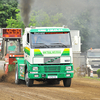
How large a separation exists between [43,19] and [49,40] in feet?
76.1

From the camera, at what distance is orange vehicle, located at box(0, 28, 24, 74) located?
18359 millimetres

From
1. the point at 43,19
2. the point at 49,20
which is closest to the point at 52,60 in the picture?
the point at 49,20

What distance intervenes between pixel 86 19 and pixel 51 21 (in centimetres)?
676

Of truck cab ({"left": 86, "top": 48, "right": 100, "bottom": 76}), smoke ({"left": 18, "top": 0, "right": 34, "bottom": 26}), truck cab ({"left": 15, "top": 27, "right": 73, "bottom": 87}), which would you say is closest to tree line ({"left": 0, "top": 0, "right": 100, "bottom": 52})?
truck cab ({"left": 86, "top": 48, "right": 100, "bottom": 76})

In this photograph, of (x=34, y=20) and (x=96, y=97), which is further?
(x=34, y=20)

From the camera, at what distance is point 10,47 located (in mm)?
19906

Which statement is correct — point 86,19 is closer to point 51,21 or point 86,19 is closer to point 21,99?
point 51,21

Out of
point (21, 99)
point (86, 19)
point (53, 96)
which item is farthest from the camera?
point (86, 19)

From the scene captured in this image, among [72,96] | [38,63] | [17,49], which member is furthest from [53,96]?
[17,49]

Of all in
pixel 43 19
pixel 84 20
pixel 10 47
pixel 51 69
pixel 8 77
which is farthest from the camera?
pixel 84 20

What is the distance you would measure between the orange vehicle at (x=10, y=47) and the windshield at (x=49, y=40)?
3851mm

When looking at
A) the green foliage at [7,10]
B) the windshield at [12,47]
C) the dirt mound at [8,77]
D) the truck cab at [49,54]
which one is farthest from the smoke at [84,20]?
the truck cab at [49,54]

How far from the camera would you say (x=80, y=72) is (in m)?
24.6

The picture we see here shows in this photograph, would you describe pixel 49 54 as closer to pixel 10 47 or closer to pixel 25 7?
pixel 10 47
